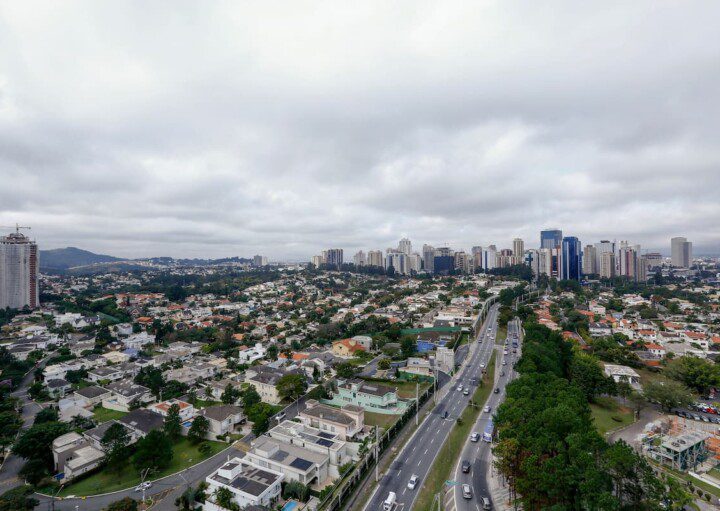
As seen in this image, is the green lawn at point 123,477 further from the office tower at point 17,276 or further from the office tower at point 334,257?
the office tower at point 334,257

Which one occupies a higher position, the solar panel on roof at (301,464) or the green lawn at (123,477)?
the solar panel on roof at (301,464)

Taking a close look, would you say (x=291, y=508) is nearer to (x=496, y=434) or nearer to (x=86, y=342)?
(x=496, y=434)

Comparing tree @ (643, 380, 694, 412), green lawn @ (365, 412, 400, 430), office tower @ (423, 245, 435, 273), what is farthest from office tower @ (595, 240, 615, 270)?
green lawn @ (365, 412, 400, 430)

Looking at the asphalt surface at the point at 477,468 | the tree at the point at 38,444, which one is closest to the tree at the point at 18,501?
the tree at the point at 38,444

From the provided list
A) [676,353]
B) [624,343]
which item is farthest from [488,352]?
[676,353]

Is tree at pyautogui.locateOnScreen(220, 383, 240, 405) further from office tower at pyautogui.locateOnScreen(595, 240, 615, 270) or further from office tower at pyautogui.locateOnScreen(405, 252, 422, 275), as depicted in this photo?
office tower at pyautogui.locateOnScreen(595, 240, 615, 270)

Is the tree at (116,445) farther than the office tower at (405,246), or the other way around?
the office tower at (405,246)
